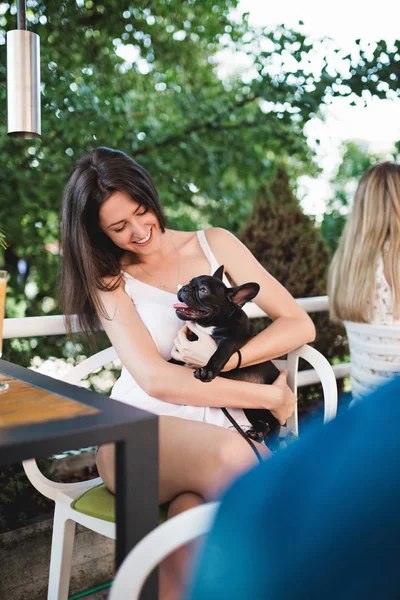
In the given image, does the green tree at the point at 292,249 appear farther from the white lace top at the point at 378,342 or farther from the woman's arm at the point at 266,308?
the woman's arm at the point at 266,308

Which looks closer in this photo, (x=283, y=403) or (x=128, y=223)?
(x=283, y=403)

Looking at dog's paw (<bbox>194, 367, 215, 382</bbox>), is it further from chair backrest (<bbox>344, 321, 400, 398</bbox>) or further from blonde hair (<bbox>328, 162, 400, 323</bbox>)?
blonde hair (<bbox>328, 162, 400, 323</bbox>)

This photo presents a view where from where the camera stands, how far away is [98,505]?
1.61 meters

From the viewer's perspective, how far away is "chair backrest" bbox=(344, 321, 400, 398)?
2438 millimetres

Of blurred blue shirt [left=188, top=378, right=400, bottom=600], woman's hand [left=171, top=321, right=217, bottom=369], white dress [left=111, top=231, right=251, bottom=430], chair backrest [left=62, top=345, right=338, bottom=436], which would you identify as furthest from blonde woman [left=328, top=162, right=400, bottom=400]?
blurred blue shirt [left=188, top=378, right=400, bottom=600]

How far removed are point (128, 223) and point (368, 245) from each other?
1.08 m

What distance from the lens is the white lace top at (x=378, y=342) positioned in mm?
2443

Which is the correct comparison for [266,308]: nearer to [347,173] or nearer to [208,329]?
[208,329]

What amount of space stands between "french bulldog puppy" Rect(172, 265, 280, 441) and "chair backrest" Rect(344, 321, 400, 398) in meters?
0.66

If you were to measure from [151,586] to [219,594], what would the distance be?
1.61 feet

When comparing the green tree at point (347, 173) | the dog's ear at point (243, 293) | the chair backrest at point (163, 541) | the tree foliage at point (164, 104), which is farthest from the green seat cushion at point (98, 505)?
the green tree at point (347, 173)

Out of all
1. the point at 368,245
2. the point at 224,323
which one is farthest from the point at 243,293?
the point at 368,245

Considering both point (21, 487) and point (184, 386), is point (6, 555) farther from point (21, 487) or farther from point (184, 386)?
point (184, 386)

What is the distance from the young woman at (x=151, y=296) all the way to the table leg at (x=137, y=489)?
60cm
